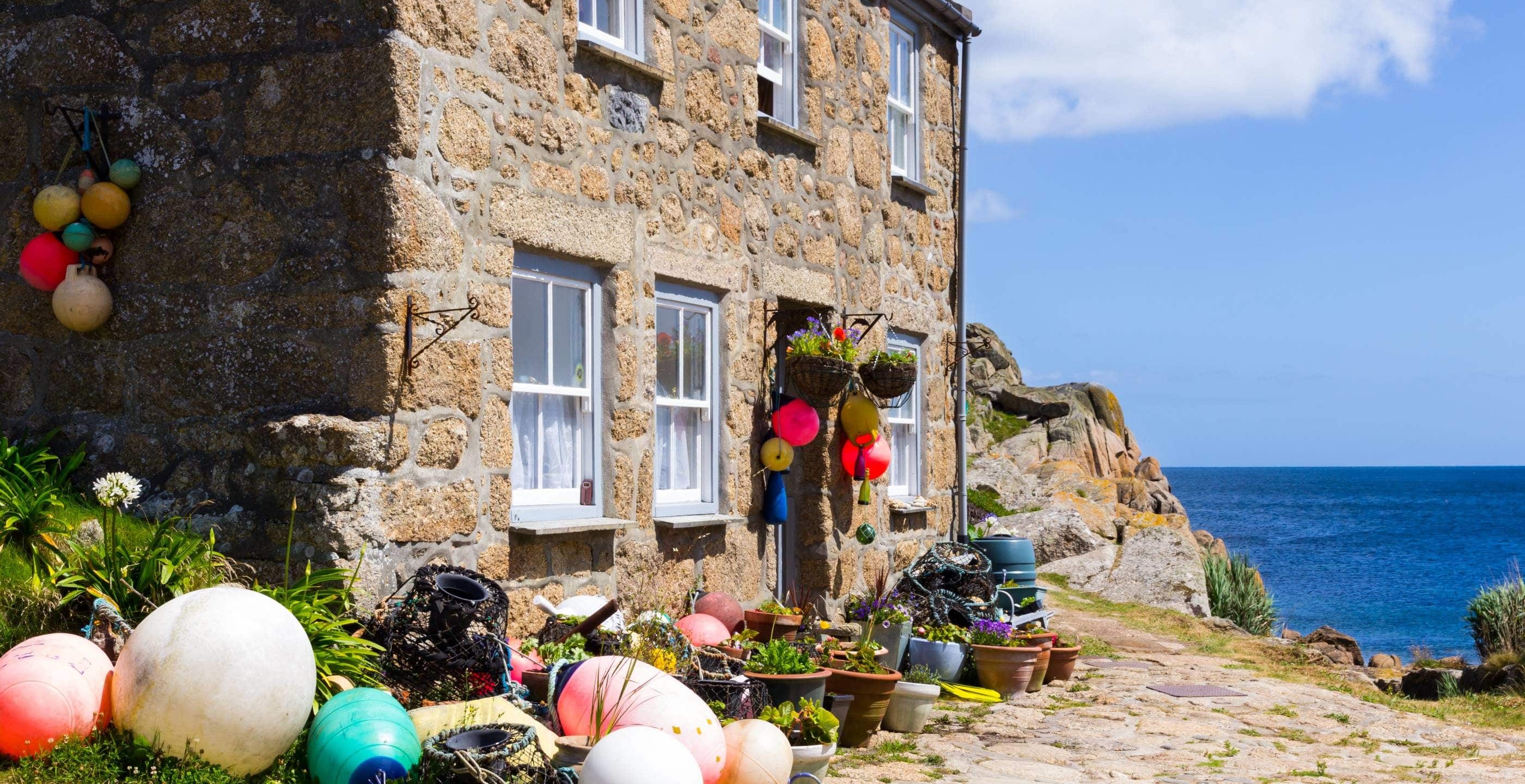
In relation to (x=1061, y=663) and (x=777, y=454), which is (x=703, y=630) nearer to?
(x=777, y=454)

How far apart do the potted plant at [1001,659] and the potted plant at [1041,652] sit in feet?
0.22

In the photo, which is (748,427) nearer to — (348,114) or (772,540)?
(772,540)

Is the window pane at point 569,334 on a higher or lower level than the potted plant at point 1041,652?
higher

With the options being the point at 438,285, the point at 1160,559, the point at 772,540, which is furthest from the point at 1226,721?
the point at 1160,559

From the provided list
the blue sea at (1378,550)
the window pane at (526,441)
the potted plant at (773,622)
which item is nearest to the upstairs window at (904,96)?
the potted plant at (773,622)

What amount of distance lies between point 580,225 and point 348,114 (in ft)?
4.77

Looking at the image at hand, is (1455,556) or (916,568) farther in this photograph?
(1455,556)

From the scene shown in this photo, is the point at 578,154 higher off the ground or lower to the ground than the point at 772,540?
higher

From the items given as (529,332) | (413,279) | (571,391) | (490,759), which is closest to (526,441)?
(571,391)

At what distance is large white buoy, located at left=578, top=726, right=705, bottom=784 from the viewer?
15.0 ft

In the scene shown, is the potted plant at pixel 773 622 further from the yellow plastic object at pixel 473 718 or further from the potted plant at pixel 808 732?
the yellow plastic object at pixel 473 718

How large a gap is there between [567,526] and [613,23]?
2.76m

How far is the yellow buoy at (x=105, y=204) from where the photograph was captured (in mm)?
6156

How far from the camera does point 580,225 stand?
22.7 ft
